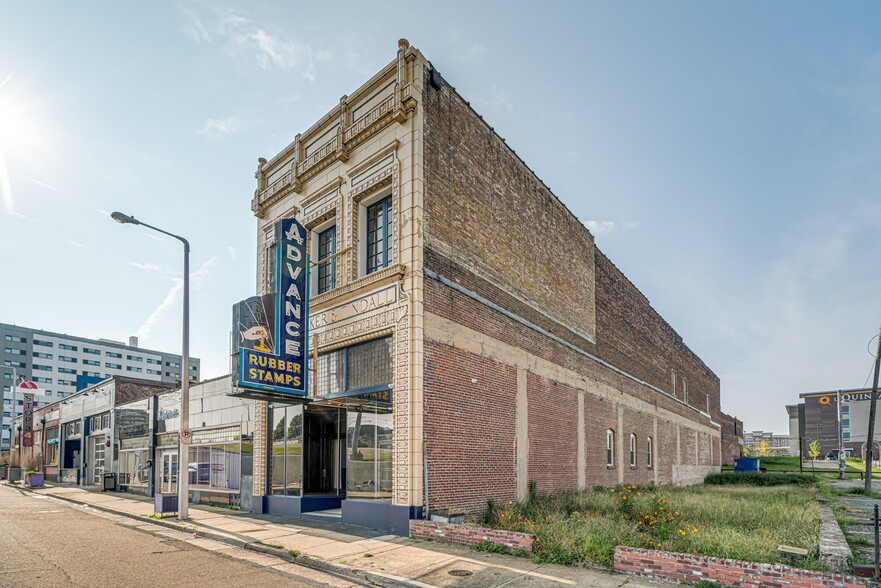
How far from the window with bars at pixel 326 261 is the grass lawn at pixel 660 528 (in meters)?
7.92

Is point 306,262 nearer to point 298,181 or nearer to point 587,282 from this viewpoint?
point 298,181

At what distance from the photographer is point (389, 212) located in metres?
16.1

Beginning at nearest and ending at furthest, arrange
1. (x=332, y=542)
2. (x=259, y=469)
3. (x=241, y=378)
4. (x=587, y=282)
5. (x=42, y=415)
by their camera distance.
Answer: (x=332, y=542)
(x=241, y=378)
(x=259, y=469)
(x=587, y=282)
(x=42, y=415)

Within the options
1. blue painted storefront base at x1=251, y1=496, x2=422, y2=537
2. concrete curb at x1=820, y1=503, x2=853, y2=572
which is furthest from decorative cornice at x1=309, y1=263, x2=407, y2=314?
concrete curb at x1=820, y1=503, x2=853, y2=572

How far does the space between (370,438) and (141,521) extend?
8.09 metres

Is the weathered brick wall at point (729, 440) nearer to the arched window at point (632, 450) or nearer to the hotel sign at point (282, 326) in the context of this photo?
the arched window at point (632, 450)

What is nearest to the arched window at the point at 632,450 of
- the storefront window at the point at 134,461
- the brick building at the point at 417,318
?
the brick building at the point at 417,318

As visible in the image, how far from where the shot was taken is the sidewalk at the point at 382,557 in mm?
9141

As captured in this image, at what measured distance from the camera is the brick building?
14180 mm

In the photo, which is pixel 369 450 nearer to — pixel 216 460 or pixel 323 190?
pixel 323 190

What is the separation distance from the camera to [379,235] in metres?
16.3

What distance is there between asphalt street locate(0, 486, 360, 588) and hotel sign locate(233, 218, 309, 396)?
405 cm

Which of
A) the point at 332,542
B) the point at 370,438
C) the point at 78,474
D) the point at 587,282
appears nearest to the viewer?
the point at 332,542

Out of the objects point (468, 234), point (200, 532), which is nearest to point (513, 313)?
point (468, 234)
